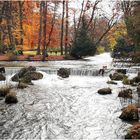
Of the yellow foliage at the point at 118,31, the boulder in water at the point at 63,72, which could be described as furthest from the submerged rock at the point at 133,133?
the yellow foliage at the point at 118,31

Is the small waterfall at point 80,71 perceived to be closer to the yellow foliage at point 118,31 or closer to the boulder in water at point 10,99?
the boulder in water at point 10,99

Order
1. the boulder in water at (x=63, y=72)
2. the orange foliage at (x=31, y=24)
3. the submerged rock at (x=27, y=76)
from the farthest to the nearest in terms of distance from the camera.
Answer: the orange foliage at (x=31, y=24), the boulder in water at (x=63, y=72), the submerged rock at (x=27, y=76)

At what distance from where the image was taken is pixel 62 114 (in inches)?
651

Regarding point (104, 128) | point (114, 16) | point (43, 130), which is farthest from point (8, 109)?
point (114, 16)

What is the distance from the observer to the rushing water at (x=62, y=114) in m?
13.7

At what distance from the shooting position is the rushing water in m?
13.7

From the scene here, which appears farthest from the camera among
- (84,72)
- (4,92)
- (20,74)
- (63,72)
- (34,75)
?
(84,72)

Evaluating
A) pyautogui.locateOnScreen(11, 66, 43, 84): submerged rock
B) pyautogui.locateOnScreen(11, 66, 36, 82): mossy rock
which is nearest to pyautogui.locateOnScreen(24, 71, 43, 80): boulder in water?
pyautogui.locateOnScreen(11, 66, 43, 84): submerged rock

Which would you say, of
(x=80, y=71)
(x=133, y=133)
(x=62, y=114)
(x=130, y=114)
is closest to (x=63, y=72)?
(x=80, y=71)

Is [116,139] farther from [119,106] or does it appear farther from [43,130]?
[119,106]

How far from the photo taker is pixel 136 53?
53.8 ft

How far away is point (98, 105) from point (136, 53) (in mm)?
3789

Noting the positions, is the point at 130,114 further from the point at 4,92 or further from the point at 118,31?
the point at 118,31

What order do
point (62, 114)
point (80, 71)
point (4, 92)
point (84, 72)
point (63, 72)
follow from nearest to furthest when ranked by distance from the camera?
1. point (62, 114)
2. point (4, 92)
3. point (63, 72)
4. point (84, 72)
5. point (80, 71)
